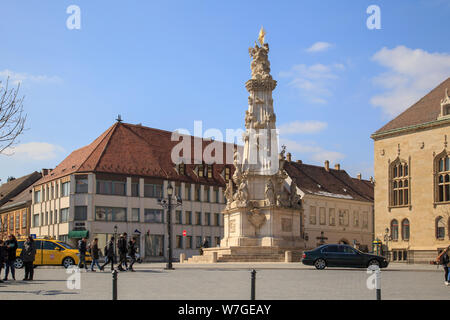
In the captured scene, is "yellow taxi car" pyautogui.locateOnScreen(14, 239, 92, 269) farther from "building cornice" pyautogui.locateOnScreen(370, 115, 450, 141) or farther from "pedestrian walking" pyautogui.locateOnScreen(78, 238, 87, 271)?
"building cornice" pyautogui.locateOnScreen(370, 115, 450, 141)

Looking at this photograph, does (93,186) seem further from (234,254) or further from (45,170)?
(234,254)

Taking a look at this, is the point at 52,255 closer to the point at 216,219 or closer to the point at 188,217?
the point at 188,217

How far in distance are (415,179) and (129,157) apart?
3234cm

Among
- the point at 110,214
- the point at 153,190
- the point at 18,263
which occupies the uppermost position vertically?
the point at 153,190

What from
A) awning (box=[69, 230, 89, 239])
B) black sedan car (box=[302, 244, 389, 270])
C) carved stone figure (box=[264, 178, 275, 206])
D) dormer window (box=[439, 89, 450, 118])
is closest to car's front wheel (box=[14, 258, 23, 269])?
black sedan car (box=[302, 244, 389, 270])

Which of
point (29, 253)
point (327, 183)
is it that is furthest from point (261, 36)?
point (327, 183)

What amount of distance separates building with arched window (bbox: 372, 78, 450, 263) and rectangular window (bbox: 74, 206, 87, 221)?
30763 mm

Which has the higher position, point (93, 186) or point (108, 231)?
point (93, 186)

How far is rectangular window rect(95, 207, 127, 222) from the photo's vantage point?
6669 cm

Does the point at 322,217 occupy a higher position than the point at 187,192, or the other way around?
the point at 187,192

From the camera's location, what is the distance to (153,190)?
71188 mm
